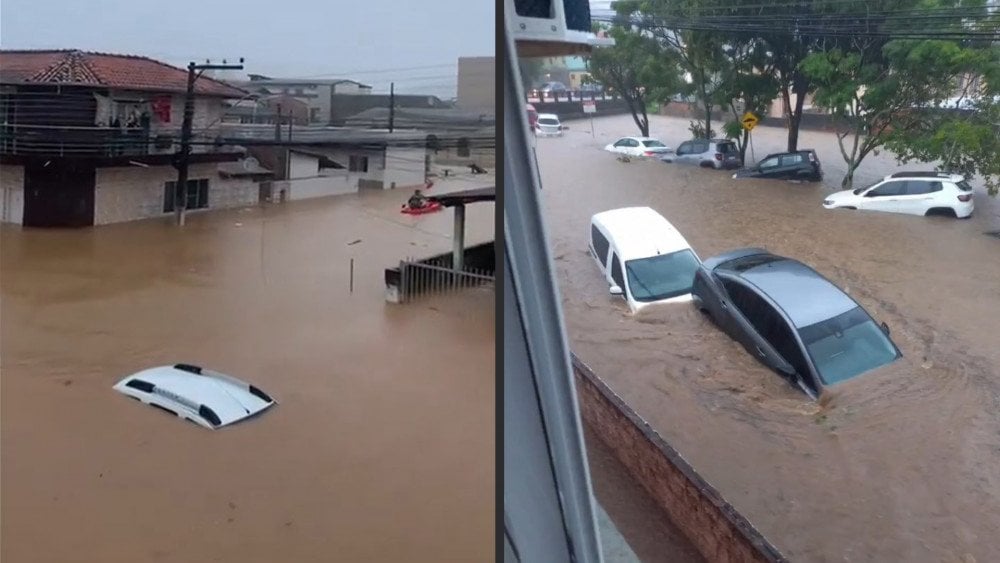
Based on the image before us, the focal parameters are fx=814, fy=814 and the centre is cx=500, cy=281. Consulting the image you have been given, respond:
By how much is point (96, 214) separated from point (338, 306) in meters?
0.38

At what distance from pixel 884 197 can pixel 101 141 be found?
4.48 feet

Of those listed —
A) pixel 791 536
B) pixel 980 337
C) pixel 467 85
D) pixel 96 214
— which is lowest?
pixel 791 536

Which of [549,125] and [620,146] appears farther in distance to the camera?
[620,146]

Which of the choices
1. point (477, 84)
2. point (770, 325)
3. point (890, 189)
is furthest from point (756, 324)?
point (477, 84)

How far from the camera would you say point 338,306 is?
128 cm

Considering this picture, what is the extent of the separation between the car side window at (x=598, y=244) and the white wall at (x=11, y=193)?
94 cm

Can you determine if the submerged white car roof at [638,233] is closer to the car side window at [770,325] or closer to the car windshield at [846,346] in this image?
the car side window at [770,325]

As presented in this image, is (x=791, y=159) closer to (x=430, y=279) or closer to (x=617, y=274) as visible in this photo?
(x=617, y=274)

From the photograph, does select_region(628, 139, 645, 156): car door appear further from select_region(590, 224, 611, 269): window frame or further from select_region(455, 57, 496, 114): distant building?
select_region(455, 57, 496, 114): distant building

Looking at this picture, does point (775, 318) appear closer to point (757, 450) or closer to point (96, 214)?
point (757, 450)

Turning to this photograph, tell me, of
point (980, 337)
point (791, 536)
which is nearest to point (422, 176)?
point (791, 536)

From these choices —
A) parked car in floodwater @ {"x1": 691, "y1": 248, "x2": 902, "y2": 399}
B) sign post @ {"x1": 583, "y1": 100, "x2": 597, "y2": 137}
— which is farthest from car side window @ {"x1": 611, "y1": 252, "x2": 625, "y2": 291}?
sign post @ {"x1": 583, "y1": 100, "x2": 597, "y2": 137}

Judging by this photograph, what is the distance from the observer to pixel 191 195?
4.07ft

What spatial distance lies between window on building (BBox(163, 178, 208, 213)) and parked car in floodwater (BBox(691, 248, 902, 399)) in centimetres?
89
